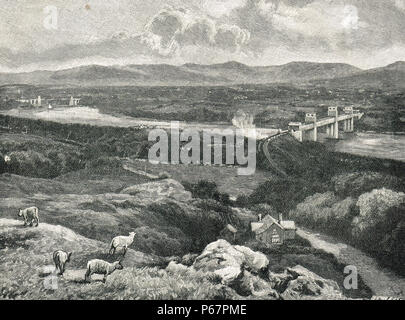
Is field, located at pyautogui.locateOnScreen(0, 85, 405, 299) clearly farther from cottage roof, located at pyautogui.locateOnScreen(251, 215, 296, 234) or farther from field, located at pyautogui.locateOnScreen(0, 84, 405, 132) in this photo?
cottage roof, located at pyautogui.locateOnScreen(251, 215, 296, 234)

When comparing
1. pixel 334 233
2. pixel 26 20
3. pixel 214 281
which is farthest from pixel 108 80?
pixel 334 233

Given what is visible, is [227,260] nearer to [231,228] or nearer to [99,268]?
[231,228]

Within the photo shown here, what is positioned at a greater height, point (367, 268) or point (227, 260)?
point (227, 260)

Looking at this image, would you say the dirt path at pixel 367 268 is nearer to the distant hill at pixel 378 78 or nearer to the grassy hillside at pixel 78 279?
the grassy hillside at pixel 78 279

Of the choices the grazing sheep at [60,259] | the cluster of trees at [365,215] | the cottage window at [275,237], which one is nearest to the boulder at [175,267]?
the cottage window at [275,237]

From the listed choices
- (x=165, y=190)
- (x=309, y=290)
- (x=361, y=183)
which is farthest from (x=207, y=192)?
(x=361, y=183)

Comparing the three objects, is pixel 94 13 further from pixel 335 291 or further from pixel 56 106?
pixel 335 291
